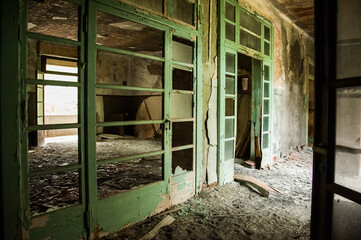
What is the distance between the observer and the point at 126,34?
7000 mm

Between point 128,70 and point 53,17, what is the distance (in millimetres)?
4720

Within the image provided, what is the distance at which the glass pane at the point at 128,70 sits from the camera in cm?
943

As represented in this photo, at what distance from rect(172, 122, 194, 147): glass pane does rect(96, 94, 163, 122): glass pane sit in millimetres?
5747

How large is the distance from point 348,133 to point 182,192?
220cm

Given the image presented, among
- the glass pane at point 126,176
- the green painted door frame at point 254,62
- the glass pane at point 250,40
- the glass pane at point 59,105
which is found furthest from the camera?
the glass pane at point 59,105

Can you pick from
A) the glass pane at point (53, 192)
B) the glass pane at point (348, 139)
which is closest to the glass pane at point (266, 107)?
the glass pane at point (348, 139)

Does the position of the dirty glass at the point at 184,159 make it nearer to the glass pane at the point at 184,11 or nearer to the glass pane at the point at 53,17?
the glass pane at the point at 184,11

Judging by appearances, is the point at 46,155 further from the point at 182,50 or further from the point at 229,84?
the point at 229,84

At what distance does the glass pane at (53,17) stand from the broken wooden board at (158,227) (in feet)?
15.0

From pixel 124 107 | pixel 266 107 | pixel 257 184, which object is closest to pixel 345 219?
pixel 257 184

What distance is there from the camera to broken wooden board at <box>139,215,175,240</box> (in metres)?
2.29

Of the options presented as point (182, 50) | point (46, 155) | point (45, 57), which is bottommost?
point (46, 155)

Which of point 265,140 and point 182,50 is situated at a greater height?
point 182,50

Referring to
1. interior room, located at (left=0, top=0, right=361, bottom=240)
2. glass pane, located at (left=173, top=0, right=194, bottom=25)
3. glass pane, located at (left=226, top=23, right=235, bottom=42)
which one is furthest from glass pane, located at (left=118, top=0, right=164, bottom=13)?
glass pane, located at (left=226, top=23, right=235, bottom=42)
